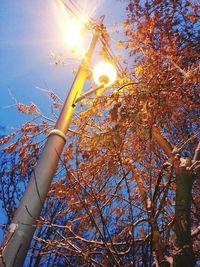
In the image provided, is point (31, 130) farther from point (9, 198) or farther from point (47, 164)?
point (9, 198)

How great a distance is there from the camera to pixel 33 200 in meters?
2.90

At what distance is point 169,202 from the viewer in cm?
723

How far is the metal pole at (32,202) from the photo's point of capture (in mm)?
2572

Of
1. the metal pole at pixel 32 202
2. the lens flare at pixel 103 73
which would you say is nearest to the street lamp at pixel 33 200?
the metal pole at pixel 32 202

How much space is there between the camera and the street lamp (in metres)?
2.58

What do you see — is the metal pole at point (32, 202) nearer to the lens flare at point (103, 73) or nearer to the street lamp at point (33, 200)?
the street lamp at point (33, 200)

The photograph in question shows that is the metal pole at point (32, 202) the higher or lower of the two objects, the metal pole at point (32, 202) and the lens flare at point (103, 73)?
the lower

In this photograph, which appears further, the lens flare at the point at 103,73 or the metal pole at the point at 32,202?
the lens flare at the point at 103,73

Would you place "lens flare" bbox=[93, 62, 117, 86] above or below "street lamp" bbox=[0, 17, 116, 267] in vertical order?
above

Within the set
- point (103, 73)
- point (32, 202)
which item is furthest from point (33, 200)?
point (103, 73)

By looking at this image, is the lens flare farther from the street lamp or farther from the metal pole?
the metal pole

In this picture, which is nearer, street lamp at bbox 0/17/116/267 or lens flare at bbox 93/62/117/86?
street lamp at bbox 0/17/116/267

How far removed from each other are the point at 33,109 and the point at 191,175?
160 inches

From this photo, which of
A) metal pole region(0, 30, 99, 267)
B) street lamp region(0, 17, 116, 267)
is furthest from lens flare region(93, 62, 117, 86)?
metal pole region(0, 30, 99, 267)
